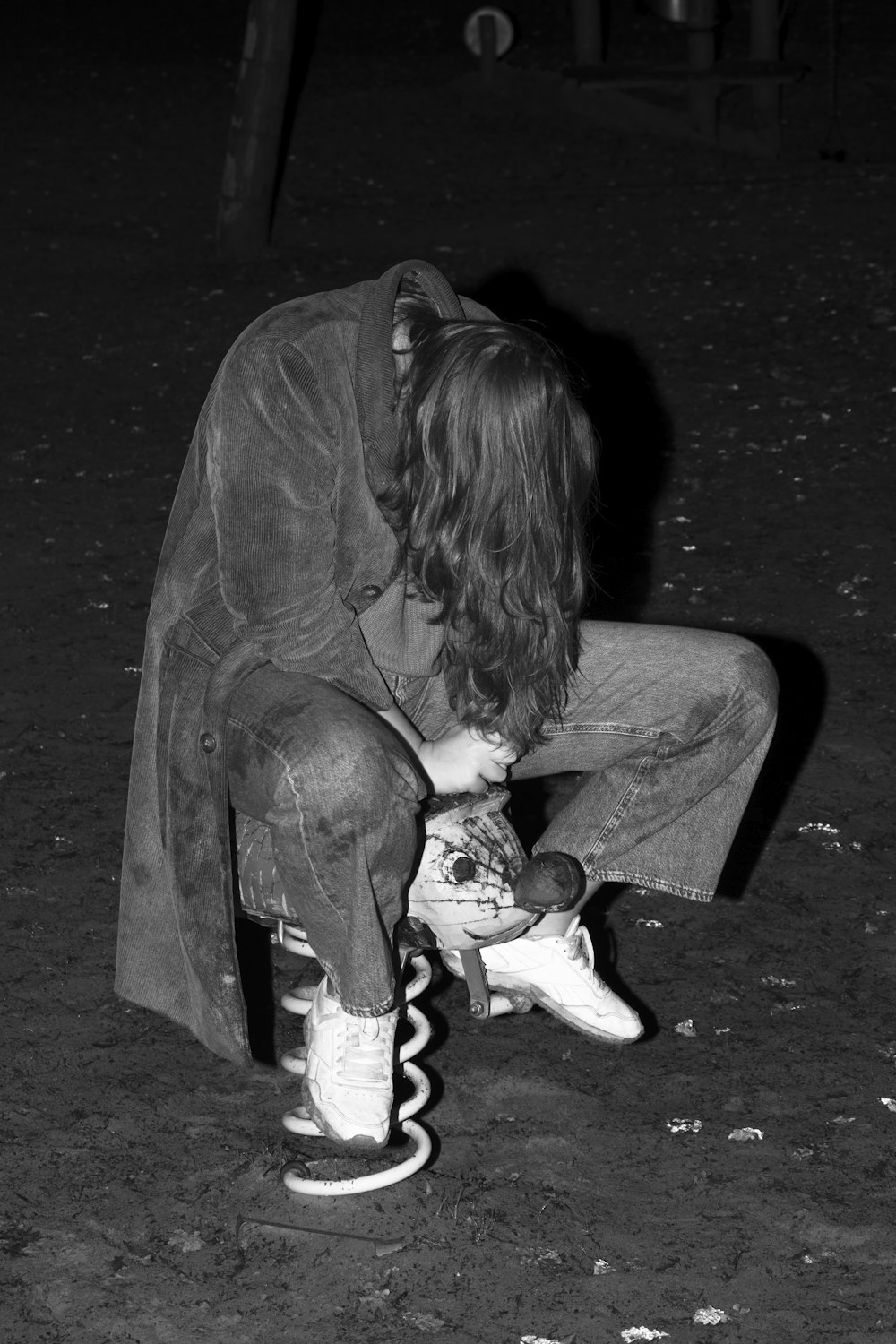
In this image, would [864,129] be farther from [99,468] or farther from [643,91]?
[99,468]

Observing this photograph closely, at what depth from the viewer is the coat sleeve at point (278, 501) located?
203 centimetres

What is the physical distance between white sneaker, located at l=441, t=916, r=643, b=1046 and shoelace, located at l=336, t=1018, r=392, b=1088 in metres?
0.28

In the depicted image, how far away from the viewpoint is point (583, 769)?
2.40m

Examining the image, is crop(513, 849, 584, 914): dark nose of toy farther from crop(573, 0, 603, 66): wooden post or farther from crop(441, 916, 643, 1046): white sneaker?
crop(573, 0, 603, 66): wooden post

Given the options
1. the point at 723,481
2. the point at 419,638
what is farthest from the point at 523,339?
the point at 723,481

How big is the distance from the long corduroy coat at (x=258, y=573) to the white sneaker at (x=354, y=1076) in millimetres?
166

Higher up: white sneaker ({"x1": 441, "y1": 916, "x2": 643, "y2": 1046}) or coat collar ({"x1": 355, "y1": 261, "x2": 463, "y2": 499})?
coat collar ({"x1": 355, "y1": 261, "x2": 463, "y2": 499})

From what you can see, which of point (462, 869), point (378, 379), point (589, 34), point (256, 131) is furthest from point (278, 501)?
point (589, 34)

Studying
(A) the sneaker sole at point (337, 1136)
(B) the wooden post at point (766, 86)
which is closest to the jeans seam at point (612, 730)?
(A) the sneaker sole at point (337, 1136)

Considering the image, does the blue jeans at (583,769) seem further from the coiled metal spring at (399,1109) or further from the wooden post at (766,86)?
the wooden post at (766,86)

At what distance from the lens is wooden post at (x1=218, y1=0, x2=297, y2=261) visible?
23.2 feet

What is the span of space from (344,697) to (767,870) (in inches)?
49.5

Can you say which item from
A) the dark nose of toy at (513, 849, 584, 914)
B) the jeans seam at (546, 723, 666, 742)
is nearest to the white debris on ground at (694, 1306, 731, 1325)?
the dark nose of toy at (513, 849, 584, 914)

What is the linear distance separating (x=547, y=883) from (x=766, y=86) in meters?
8.10
